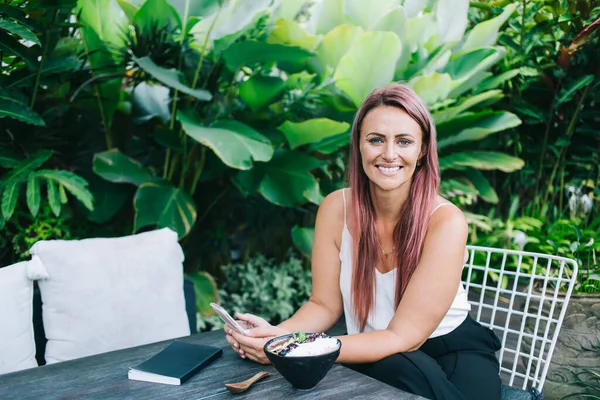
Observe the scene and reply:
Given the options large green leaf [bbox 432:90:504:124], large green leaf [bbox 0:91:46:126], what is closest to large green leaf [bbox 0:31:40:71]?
large green leaf [bbox 0:91:46:126]

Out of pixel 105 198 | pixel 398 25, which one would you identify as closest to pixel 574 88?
pixel 398 25

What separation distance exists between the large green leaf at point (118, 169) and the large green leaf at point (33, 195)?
0.36 metres

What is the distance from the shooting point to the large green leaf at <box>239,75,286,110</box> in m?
2.54

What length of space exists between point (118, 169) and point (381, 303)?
4.46 ft

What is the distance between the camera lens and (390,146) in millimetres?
1454

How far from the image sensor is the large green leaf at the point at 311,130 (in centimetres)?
247

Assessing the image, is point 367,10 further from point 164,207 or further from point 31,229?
point 31,229

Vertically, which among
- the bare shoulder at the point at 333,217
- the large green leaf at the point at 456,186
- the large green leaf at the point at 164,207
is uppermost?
the large green leaf at the point at 456,186

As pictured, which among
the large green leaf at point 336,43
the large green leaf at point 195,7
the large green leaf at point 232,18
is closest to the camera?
the large green leaf at point 195,7

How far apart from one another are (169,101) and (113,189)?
0.52 m

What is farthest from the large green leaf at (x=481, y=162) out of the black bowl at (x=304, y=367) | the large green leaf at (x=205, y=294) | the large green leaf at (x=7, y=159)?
the black bowl at (x=304, y=367)

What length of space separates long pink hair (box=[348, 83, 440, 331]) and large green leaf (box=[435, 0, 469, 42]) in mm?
1676

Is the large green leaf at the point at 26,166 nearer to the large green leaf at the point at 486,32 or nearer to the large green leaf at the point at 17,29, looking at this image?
the large green leaf at the point at 17,29

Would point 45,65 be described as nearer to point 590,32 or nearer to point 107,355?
point 107,355
